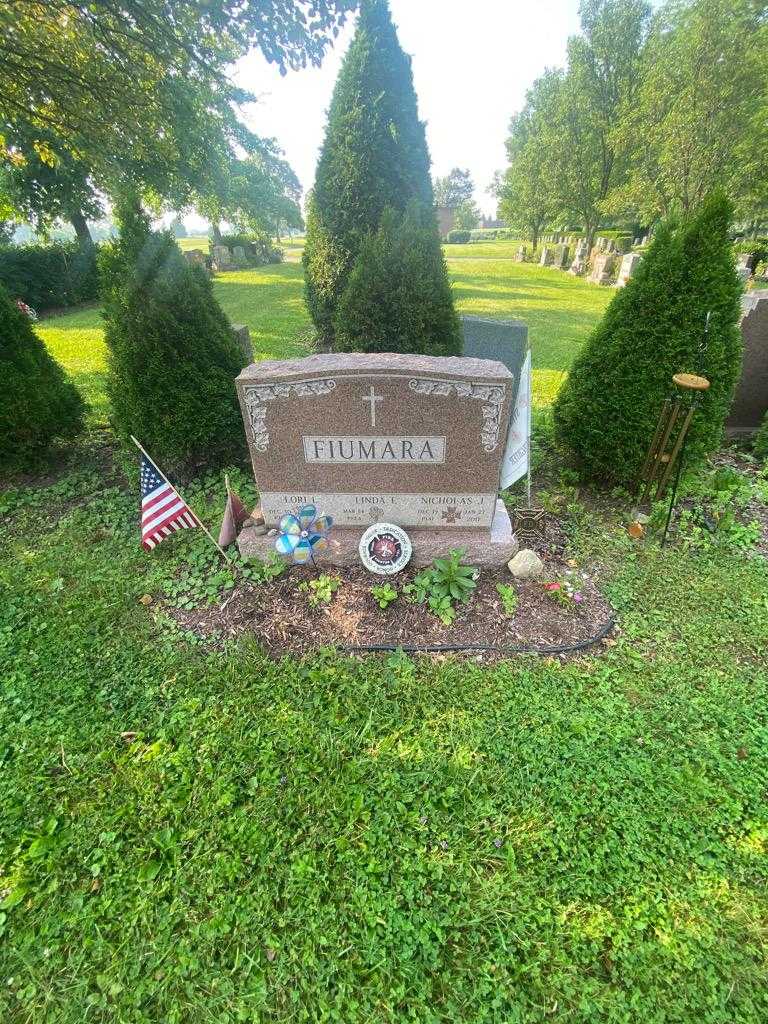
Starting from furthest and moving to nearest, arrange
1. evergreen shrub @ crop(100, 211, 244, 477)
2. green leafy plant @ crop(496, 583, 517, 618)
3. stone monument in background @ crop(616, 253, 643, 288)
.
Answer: stone monument in background @ crop(616, 253, 643, 288), evergreen shrub @ crop(100, 211, 244, 477), green leafy plant @ crop(496, 583, 517, 618)

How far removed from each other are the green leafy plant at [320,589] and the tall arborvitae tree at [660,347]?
2546 mm

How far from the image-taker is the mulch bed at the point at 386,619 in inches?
121

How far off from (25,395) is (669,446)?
232 inches

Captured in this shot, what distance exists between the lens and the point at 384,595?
326 centimetres

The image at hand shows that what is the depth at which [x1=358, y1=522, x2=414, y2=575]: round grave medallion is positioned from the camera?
3420 mm

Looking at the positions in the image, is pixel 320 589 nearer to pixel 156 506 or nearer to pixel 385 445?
pixel 385 445

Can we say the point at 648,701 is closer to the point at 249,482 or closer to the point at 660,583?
the point at 660,583

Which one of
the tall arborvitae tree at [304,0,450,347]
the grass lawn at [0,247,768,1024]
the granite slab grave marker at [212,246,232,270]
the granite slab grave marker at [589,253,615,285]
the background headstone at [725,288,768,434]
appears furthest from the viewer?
the granite slab grave marker at [212,246,232,270]

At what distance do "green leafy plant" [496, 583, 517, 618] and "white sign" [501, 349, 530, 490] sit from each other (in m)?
0.80

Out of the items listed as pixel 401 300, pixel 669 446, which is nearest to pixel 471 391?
pixel 669 446

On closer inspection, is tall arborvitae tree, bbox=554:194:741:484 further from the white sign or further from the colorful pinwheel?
the colorful pinwheel

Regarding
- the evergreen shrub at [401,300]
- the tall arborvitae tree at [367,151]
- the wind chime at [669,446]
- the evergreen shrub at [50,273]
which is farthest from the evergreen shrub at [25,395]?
the evergreen shrub at [50,273]

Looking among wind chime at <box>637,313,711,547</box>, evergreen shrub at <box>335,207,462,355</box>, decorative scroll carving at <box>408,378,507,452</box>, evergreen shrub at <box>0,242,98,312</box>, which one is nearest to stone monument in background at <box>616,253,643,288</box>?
evergreen shrub at <box>335,207,462,355</box>

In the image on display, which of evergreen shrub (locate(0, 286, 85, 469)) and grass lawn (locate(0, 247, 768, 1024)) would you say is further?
evergreen shrub (locate(0, 286, 85, 469))
